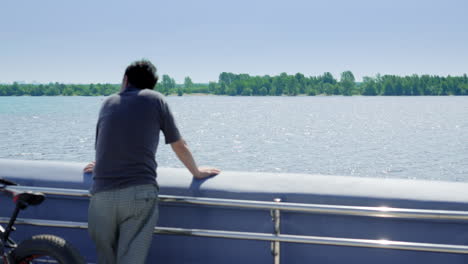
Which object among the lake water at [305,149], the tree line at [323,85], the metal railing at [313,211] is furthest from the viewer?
the tree line at [323,85]

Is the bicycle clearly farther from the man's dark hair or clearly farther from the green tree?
the green tree

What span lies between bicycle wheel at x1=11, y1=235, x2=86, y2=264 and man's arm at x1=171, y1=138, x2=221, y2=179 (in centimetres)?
79

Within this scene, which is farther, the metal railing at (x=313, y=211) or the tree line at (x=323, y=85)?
the tree line at (x=323, y=85)

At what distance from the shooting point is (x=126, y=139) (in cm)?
293

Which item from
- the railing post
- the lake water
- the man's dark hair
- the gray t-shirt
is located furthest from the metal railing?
the lake water

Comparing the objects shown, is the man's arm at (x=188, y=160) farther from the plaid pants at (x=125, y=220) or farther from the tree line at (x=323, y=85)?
the tree line at (x=323, y=85)

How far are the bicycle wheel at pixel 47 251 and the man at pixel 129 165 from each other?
0.15 m

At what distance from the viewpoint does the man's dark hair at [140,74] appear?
9.96 feet

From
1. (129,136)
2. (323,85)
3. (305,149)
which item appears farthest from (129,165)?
(323,85)

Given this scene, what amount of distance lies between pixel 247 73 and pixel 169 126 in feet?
482

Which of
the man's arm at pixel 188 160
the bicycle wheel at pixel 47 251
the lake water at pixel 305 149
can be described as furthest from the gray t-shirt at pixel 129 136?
the lake water at pixel 305 149

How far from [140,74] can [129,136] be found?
361mm

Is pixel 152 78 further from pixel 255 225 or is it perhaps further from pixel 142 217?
pixel 255 225

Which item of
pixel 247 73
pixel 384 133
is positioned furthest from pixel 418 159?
pixel 247 73
